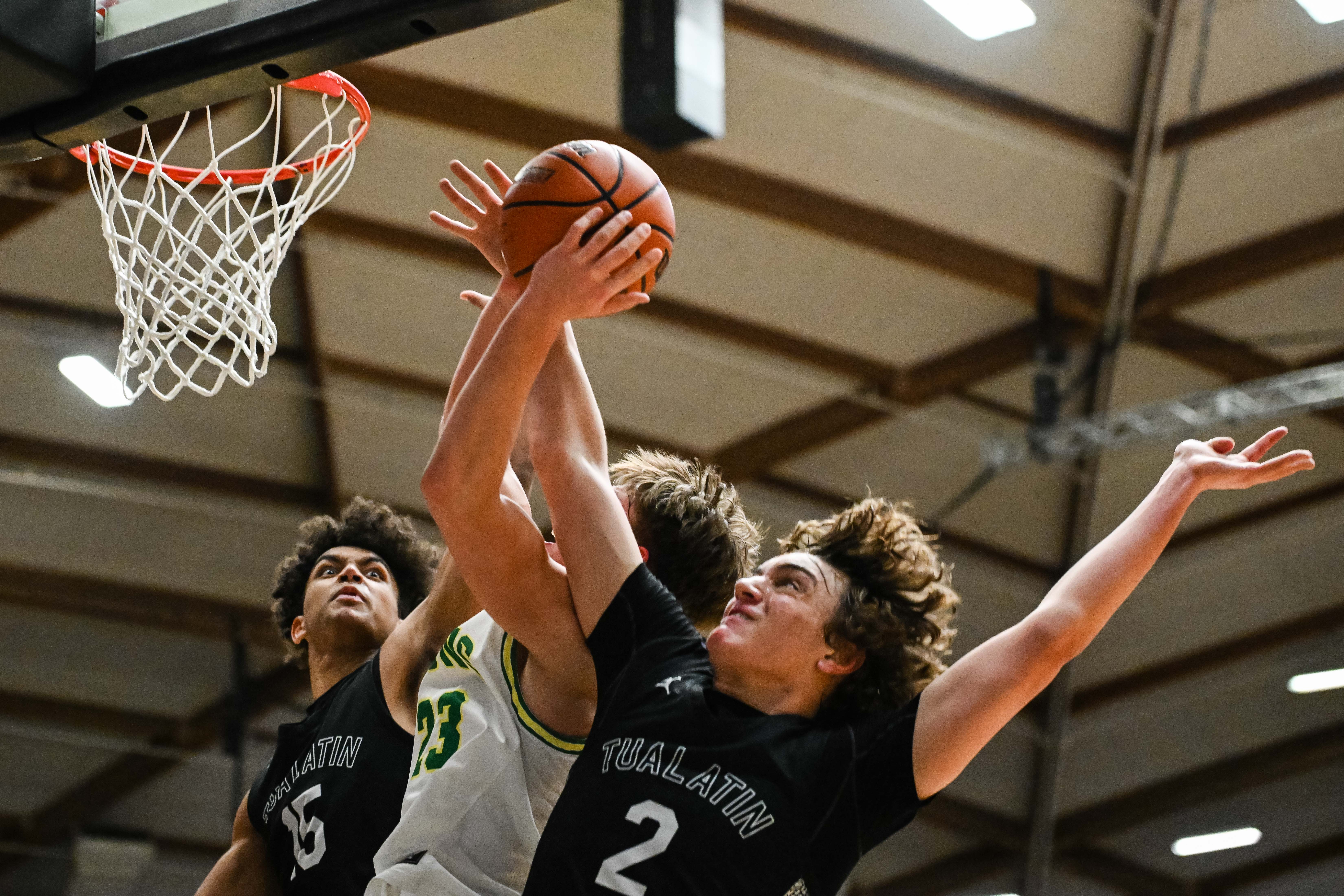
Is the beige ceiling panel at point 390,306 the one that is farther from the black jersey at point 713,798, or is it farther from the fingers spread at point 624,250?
the black jersey at point 713,798

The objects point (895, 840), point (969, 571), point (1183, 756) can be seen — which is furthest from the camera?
point (895, 840)

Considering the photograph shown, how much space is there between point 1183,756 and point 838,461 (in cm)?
462

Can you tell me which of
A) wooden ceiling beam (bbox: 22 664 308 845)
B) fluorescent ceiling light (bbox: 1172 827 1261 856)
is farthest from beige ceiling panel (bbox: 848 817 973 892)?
wooden ceiling beam (bbox: 22 664 308 845)

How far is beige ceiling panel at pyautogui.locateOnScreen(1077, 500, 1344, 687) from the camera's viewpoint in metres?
10.1

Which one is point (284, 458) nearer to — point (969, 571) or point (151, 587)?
point (151, 587)

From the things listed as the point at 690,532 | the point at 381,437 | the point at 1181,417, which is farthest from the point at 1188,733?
the point at 690,532

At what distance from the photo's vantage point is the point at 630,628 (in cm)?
232

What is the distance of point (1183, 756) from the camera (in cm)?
1227

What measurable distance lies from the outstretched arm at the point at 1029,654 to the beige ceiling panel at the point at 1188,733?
10056mm

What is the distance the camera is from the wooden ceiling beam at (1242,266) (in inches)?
322

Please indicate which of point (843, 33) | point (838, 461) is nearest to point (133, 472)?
point (838, 461)

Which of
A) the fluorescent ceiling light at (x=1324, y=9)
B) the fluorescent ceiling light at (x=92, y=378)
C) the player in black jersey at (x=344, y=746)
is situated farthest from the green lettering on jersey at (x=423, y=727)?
the fluorescent ceiling light at (x=92, y=378)

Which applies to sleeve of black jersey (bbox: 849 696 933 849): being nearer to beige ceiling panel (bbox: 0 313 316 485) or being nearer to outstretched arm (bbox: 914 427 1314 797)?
outstretched arm (bbox: 914 427 1314 797)

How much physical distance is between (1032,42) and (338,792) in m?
5.67
